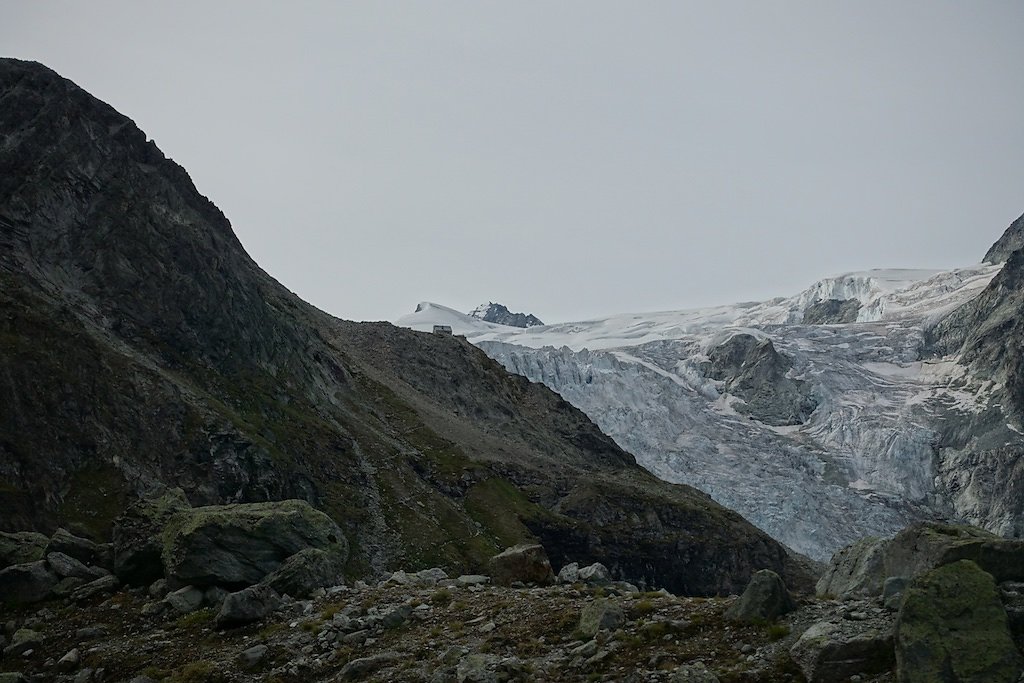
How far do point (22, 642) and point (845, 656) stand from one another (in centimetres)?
2024

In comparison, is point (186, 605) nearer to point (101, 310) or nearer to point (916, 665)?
point (916, 665)

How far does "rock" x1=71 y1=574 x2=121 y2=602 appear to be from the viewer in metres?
24.3

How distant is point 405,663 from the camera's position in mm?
17266

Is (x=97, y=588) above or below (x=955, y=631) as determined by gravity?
below

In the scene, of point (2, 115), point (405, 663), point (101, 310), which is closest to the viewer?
point (405, 663)

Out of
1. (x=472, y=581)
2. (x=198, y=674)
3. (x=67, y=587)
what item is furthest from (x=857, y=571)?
(x=67, y=587)

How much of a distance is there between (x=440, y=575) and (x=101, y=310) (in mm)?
67883

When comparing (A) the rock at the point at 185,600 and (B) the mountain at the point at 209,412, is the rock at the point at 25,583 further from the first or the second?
(B) the mountain at the point at 209,412

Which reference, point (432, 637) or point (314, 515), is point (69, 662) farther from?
point (432, 637)

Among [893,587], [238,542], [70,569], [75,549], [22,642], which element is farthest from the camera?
[75,549]

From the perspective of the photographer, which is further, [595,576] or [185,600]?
[595,576]

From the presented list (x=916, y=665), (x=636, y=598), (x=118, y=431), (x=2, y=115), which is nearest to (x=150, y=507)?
(x=636, y=598)

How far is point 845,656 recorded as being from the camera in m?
13.3

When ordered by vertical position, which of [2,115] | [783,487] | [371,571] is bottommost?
[783,487]
